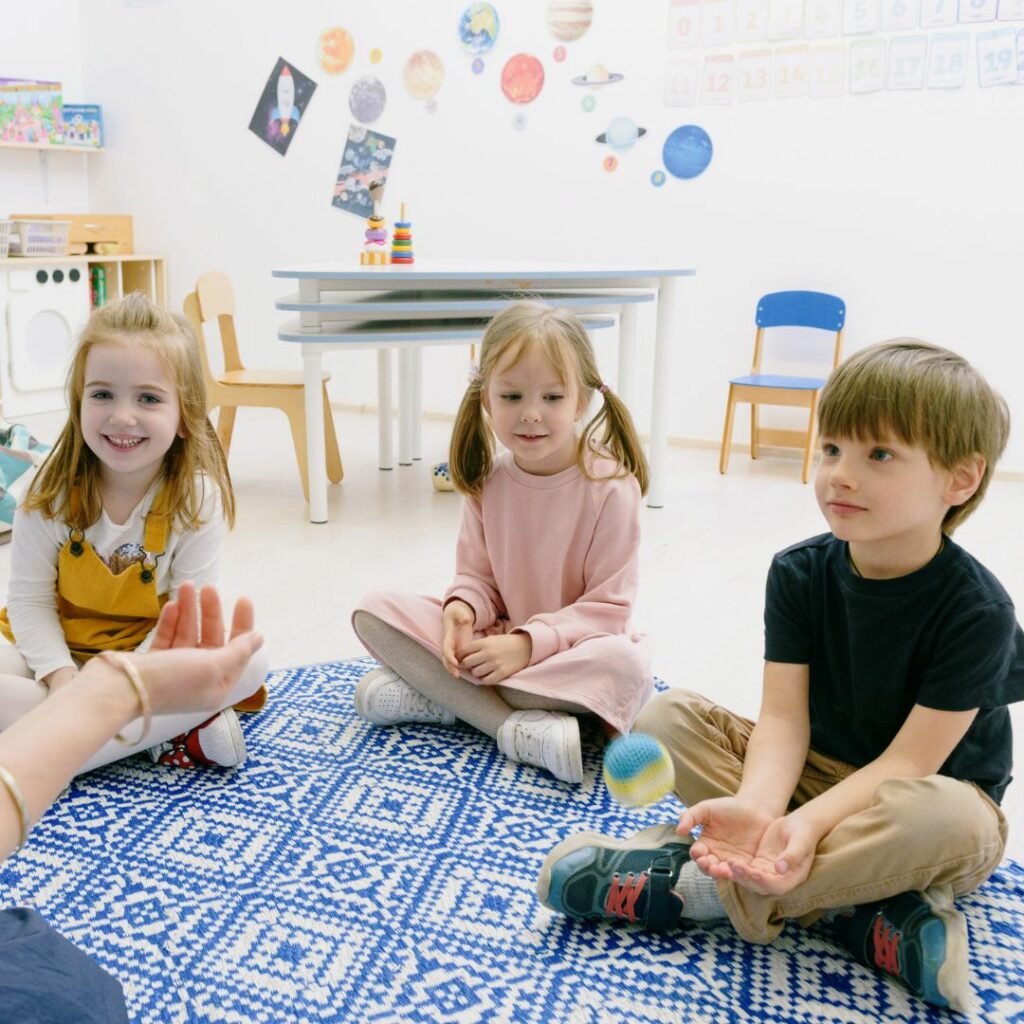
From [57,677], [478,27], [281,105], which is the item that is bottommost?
[57,677]

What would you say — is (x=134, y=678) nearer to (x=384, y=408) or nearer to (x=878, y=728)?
(x=878, y=728)

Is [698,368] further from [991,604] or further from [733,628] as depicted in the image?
[991,604]

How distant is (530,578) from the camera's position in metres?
1.64

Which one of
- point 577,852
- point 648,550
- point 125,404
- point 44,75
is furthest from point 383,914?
point 44,75

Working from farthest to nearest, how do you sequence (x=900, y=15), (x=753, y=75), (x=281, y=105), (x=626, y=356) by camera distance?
(x=281, y=105)
(x=753, y=75)
(x=900, y=15)
(x=626, y=356)

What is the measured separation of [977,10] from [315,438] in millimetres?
2407

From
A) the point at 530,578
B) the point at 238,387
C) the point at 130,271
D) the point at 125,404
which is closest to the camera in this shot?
the point at 125,404

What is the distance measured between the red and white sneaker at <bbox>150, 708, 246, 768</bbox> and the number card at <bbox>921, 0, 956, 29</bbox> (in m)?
3.11

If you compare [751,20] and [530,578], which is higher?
[751,20]

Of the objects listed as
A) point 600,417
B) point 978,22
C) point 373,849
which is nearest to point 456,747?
point 373,849

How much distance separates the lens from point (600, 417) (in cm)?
167

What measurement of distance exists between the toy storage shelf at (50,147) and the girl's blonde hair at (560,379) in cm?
364

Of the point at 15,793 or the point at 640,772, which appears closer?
the point at 15,793

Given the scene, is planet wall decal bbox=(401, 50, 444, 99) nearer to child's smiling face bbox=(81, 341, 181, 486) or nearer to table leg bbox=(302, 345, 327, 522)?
table leg bbox=(302, 345, 327, 522)
